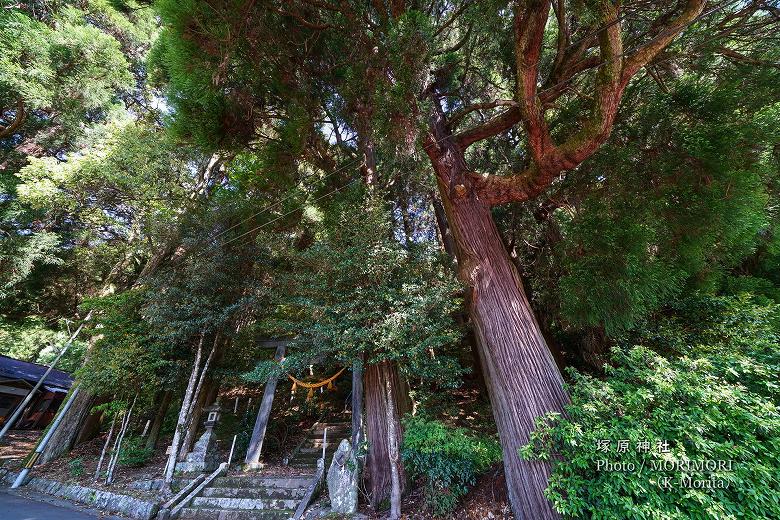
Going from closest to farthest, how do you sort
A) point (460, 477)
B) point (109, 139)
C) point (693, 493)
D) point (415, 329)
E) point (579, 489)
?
point (693, 493) < point (579, 489) < point (460, 477) < point (415, 329) < point (109, 139)

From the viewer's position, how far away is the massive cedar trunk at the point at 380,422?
158 inches

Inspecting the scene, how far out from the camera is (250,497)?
178 inches

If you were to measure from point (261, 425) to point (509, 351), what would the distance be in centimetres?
507

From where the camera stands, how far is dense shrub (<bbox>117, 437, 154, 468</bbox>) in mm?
6402

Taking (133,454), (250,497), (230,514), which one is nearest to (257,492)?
(250,497)

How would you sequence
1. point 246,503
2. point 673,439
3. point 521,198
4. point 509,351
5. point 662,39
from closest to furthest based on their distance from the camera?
point 673,439
point 662,39
point 509,351
point 521,198
point 246,503

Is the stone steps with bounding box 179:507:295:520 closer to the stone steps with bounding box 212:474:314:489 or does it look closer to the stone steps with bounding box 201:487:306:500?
the stone steps with bounding box 201:487:306:500

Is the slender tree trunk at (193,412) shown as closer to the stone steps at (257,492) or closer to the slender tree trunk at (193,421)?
the slender tree trunk at (193,421)

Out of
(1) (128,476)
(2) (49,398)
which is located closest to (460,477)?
(1) (128,476)

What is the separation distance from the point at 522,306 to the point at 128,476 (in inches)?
312

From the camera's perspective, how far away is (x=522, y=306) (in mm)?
3553

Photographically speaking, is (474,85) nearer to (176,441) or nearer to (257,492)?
(257,492)

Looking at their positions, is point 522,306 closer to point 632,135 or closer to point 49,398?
point 632,135

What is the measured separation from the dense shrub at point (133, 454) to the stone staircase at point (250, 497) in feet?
9.34
